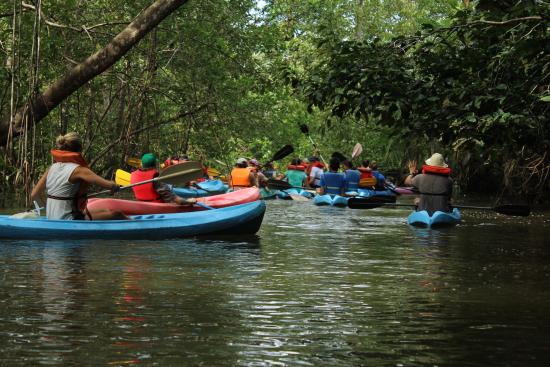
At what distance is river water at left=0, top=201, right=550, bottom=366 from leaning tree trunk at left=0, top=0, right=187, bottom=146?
2.80 meters

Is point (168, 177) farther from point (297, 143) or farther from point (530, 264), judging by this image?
point (297, 143)

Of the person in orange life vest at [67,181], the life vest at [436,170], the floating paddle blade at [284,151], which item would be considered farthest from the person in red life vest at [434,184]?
the floating paddle blade at [284,151]

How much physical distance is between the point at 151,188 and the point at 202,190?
10.0 m

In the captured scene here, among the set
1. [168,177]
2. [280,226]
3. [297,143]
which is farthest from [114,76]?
[297,143]

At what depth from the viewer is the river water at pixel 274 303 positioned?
16.4 ft

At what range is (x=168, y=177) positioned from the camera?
39.0 ft

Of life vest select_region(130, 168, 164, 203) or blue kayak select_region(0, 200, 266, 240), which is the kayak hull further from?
blue kayak select_region(0, 200, 266, 240)

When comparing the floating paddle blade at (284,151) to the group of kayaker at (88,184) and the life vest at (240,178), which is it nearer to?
the life vest at (240,178)

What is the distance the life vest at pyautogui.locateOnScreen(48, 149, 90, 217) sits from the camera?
10.5 metres

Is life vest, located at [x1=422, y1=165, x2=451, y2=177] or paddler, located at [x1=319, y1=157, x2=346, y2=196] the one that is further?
paddler, located at [x1=319, y1=157, x2=346, y2=196]

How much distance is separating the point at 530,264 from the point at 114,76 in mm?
12508

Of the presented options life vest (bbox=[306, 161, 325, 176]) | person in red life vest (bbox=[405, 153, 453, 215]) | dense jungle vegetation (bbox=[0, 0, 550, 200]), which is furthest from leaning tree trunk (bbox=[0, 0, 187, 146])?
life vest (bbox=[306, 161, 325, 176])

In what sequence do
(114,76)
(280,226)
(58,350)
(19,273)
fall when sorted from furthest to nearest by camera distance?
(114,76), (280,226), (19,273), (58,350)

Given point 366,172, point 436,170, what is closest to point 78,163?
point 436,170
